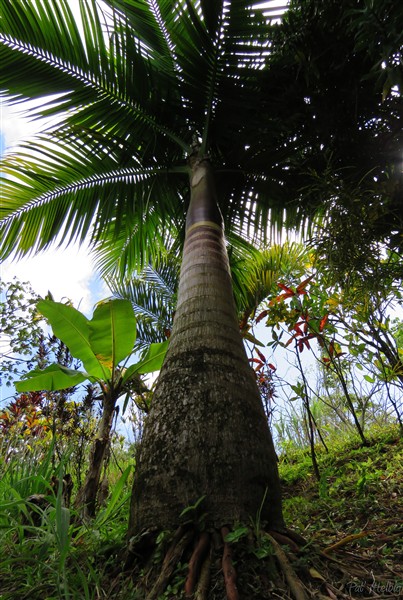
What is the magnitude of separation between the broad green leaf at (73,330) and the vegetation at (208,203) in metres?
0.01

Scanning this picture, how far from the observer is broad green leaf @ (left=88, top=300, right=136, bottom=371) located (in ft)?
7.47

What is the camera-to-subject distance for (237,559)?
36.3 inches

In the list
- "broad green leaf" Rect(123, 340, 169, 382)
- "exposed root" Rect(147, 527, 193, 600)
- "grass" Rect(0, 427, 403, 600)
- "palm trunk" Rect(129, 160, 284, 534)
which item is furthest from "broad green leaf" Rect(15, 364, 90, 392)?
"exposed root" Rect(147, 527, 193, 600)

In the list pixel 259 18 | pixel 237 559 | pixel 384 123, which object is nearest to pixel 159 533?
pixel 237 559

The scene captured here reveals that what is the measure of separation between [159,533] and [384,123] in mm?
2693

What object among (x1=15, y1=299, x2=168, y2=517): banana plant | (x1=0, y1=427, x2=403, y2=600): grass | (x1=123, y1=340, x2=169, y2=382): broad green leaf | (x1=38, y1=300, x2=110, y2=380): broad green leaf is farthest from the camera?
(x1=123, y1=340, x2=169, y2=382): broad green leaf

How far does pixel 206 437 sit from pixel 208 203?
5.25ft

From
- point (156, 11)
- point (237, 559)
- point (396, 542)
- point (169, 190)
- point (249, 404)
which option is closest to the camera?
point (237, 559)

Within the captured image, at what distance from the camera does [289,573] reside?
87cm

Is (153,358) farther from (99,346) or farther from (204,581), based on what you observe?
(204,581)

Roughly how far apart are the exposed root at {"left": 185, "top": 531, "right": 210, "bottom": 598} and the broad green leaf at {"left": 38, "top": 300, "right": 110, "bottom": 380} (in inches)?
58.3

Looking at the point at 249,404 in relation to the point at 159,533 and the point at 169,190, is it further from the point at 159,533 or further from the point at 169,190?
the point at 169,190

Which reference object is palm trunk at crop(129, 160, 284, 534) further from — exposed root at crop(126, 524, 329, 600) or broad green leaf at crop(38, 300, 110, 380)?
broad green leaf at crop(38, 300, 110, 380)

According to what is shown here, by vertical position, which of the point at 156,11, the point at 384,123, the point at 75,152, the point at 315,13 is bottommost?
the point at 384,123
